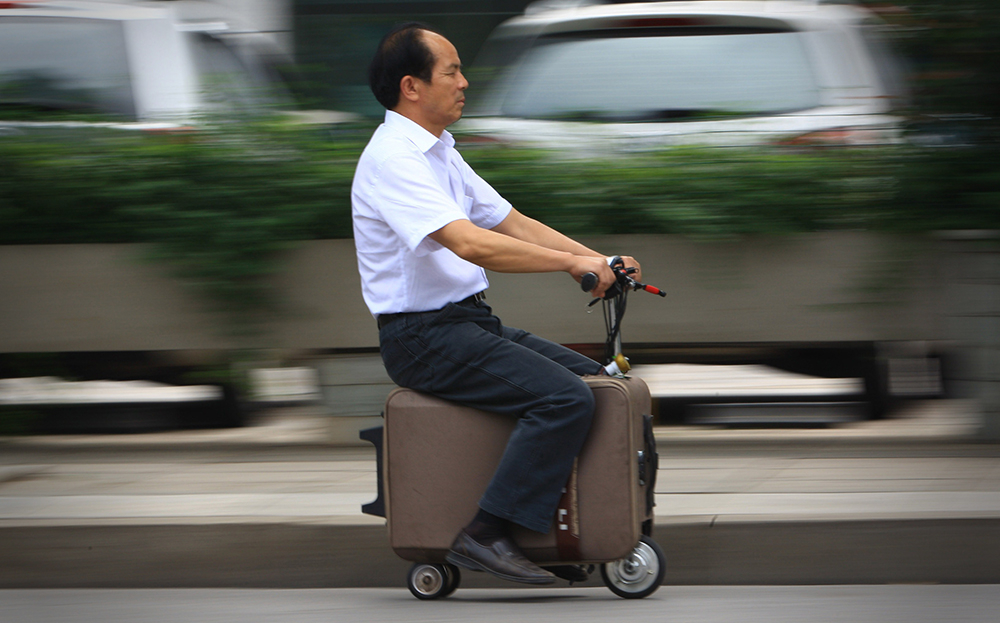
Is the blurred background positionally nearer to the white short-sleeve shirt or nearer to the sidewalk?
the sidewalk

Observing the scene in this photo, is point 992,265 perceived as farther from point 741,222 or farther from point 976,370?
point 741,222

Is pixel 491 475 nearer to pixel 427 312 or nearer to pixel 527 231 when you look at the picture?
pixel 427 312

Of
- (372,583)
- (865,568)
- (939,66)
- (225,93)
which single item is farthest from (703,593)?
(225,93)

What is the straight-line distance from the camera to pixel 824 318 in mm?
5102

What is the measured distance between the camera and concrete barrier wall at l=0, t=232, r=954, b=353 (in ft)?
16.4

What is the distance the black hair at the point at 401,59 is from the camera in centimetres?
340

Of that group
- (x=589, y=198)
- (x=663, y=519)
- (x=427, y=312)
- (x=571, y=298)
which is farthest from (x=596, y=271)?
(x=571, y=298)

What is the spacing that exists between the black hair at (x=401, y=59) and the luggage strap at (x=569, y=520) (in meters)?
1.16

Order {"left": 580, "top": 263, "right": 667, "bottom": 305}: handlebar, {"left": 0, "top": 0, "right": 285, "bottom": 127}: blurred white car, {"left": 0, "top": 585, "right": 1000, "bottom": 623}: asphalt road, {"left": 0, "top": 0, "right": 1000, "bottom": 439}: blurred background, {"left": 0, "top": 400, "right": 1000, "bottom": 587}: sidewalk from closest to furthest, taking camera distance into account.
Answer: {"left": 580, "top": 263, "right": 667, "bottom": 305}: handlebar, {"left": 0, "top": 585, "right": 1000, "bottom": 623}: asphalt road, {"left": 0, "top": 400, "right": 1000, "bottom": 587}: sidewalk, {"left": 0, "top": 0, "right": 1000, "bottom": 439}: blurred background, {"left": 0, "top": 0, "right": 285, "bottom": 127}: blurred white car

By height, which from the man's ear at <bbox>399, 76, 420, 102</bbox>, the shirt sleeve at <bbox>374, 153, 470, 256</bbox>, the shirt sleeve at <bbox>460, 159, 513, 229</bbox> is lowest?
the shirt sleeve at <bbox>460, 159, 513, 229</bbox>

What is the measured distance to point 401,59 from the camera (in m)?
3.41

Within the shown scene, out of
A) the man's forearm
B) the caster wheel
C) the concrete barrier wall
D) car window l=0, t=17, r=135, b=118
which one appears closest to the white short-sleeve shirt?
the man's forearm

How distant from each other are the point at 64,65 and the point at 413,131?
3334mm

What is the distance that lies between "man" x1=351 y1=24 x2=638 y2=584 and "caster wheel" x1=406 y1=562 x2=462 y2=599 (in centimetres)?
24
